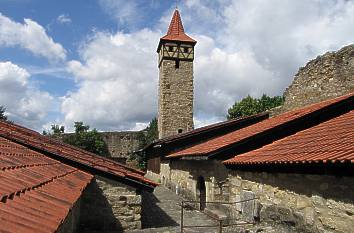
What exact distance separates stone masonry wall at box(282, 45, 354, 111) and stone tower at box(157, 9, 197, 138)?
41.7ft

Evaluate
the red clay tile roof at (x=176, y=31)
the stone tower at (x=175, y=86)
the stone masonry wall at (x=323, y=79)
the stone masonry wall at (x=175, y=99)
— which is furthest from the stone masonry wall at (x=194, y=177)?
the red clay tile roof at (x=176, y=31)

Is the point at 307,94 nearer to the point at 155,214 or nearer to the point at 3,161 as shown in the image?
the point at 155,214

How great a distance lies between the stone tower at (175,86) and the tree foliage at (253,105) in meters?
10.7

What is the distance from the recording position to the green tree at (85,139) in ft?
104

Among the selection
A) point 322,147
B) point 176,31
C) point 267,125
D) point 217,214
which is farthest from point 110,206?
point 176,31

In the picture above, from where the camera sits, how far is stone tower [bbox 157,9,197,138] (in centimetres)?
2556

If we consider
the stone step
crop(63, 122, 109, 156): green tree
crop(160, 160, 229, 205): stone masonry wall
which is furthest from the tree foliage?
the stone step

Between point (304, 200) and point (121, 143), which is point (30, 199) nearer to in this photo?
point (304, 200)

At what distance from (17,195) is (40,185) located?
88 cm

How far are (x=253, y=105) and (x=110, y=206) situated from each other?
29.5 metres

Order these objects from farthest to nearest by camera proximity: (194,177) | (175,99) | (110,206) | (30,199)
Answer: (175,99) → (194,177) → (110,206) → (30,199)

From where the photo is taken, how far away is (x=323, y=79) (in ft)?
37.5

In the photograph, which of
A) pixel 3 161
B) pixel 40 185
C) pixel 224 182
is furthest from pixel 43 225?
pixel 224 182

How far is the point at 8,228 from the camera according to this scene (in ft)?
7.37
